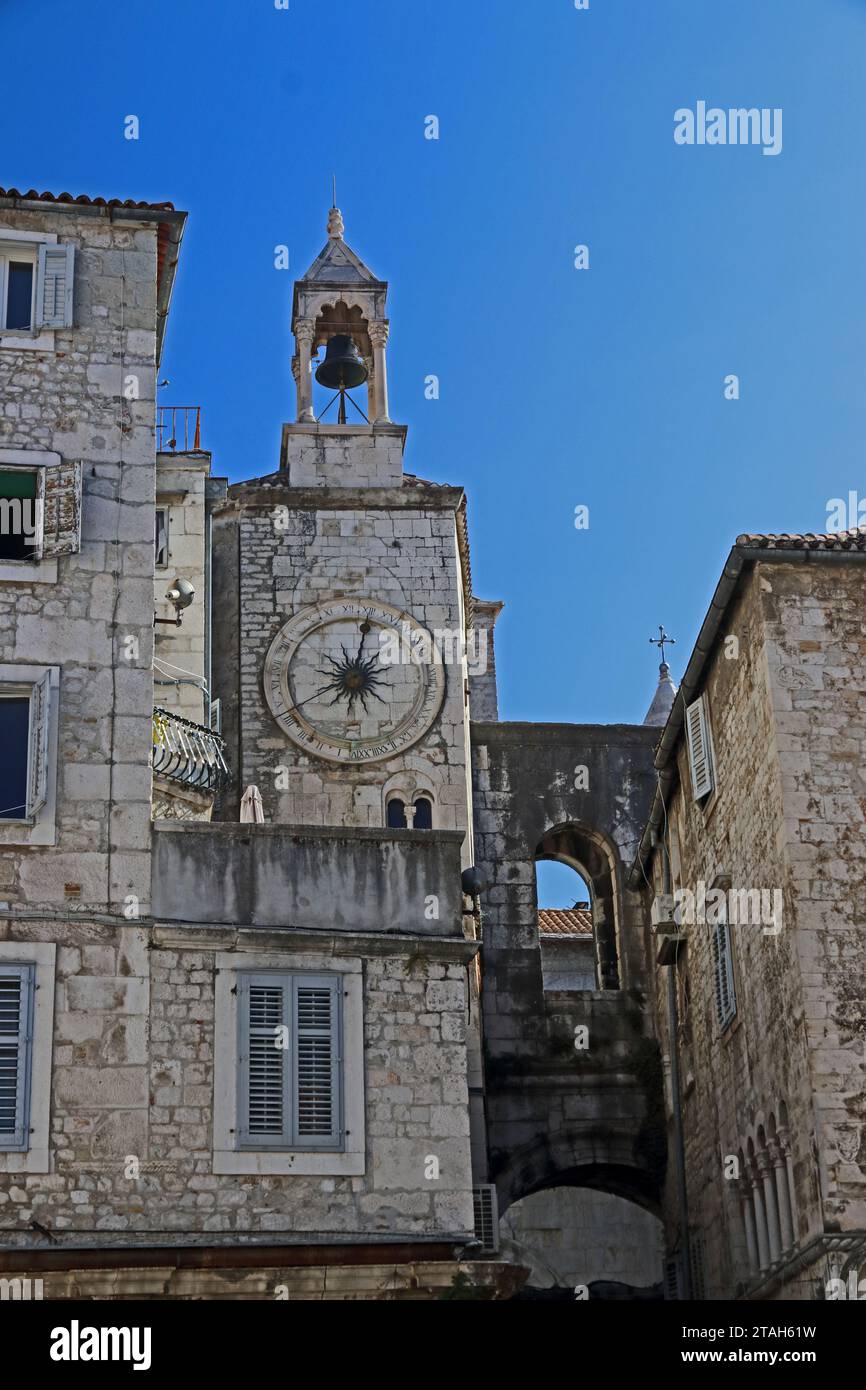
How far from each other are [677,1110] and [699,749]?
593cm

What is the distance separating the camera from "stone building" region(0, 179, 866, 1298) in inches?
752

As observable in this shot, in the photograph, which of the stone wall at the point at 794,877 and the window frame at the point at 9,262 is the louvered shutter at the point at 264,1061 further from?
the window frame at the point at 9,262

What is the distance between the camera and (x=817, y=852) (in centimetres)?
2164

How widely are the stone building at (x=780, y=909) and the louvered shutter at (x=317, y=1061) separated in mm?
4765

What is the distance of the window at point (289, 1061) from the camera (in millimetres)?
19406

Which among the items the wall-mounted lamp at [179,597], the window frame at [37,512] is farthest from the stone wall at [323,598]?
the window frame at [37,512]

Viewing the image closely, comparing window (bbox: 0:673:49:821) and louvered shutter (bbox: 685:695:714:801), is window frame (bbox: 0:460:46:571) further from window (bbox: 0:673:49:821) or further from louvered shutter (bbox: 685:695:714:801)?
louvered shutter (bbox: 685:695:714:801)

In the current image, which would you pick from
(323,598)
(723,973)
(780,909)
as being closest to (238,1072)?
(780,909)

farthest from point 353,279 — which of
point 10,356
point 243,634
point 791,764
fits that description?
point 791,764

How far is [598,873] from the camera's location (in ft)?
110

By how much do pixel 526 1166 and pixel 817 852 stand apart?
10.4 metres

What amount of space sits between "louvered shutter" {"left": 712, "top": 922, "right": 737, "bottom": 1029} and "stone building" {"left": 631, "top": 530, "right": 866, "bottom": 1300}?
0.05m

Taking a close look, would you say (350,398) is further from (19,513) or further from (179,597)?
(19,513)
